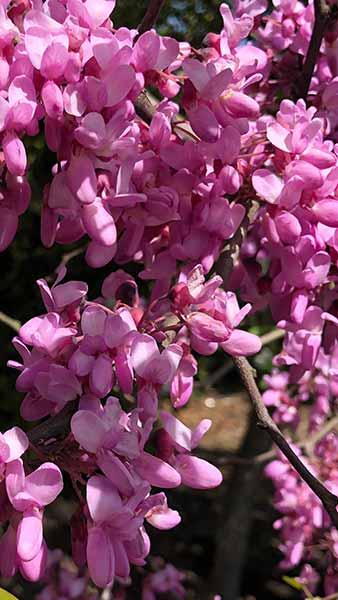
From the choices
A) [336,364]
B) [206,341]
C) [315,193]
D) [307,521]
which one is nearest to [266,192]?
[315,193]

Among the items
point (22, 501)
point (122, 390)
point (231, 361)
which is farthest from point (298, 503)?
point (22, 501)

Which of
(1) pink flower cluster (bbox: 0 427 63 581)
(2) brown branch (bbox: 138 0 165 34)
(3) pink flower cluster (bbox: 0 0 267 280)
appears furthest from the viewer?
(2) brown branch (bbox: 138 0 165 34)

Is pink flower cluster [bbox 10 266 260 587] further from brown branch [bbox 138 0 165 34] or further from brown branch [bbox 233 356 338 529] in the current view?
brown branch [bbox 138 0 165 34]

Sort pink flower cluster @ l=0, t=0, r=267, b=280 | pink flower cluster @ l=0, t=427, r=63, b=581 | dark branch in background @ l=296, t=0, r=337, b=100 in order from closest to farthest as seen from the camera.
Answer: pink flower cluster @ l=0, t=427, r=63, b=581 → pink flower cluster @ l=0, t=0, r=267, b=280 → dark branch in background @ l=296, t=0, r=337, b=100

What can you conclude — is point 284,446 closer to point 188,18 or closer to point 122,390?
point 122,390

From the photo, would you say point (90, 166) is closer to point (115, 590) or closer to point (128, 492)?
point (128, 492)

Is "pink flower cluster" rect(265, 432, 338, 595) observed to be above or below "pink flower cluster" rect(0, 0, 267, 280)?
below

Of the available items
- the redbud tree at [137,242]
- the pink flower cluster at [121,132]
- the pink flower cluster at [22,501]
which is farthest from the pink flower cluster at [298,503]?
the pink flower cluster at [22,501]

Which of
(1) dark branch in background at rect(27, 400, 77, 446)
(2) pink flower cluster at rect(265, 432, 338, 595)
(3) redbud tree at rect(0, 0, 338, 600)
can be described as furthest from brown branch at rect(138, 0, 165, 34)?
(2) pink flower cluster at rect(265, 432, 338, 595)

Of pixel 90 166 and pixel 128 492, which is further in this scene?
pixel 90 166
